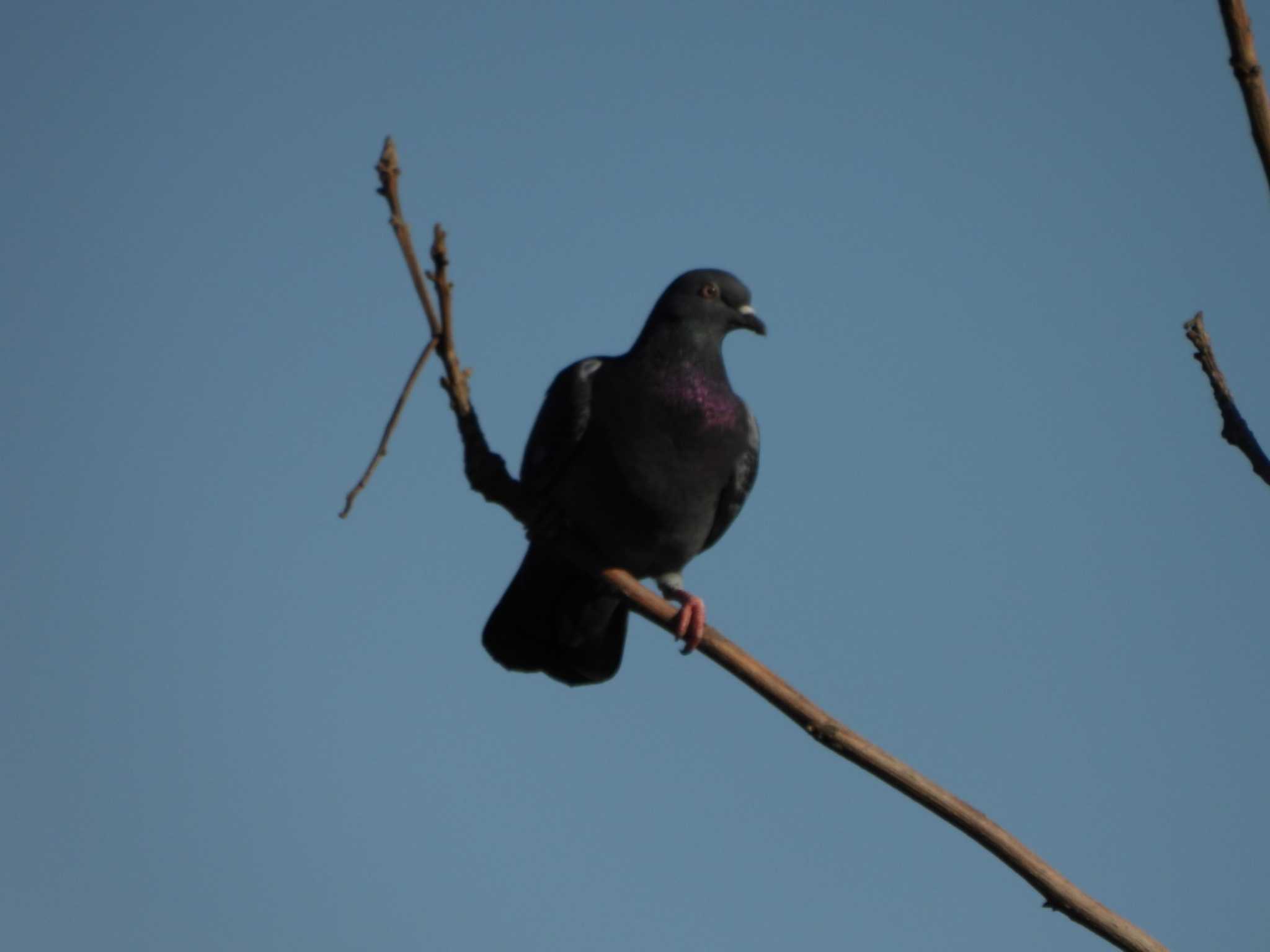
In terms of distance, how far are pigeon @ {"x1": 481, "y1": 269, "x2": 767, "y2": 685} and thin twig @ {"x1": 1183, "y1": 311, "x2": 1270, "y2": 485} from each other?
128 inches

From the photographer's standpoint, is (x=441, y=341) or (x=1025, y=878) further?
(x=441, y=341)

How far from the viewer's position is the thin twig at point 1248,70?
276 cm

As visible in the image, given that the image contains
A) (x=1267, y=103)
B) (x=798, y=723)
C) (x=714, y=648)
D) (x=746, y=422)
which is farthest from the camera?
(x=746, y=422)

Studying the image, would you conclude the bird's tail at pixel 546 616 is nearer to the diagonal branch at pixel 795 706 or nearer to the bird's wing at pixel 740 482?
the bird's wing at pixel 740 482

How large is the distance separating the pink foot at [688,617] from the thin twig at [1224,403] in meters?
2.10

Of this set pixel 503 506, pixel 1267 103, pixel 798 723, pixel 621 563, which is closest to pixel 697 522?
pixel 621 563

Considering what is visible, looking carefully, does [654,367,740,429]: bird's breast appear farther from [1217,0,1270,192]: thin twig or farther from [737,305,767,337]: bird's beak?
[1217,0,1270,192]: thin twig

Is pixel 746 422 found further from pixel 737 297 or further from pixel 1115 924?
pixel 1115 924

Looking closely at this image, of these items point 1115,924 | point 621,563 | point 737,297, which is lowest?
point 1115,924

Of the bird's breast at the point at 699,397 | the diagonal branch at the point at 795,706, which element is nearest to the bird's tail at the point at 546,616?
the bird's breast at the point at 699,397

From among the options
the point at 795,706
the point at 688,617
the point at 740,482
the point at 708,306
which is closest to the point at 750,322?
the point at 708,306

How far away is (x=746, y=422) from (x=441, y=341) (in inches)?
131

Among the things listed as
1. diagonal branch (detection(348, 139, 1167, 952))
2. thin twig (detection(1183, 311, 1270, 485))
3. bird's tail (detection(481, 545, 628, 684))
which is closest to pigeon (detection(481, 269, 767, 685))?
bird's tail (detection(481, 545, 628, 684))

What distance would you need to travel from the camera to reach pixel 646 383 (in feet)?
23.0
